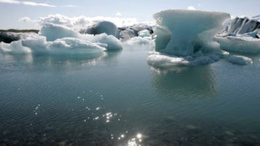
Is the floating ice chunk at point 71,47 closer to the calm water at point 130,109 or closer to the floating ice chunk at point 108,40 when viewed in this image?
the floating ice chunk at point 108,40

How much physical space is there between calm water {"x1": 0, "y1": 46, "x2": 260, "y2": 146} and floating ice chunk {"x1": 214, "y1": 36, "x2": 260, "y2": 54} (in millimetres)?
9237

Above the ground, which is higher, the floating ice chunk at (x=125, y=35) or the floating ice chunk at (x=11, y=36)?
the floating ice chunk at (x=11, y=36)

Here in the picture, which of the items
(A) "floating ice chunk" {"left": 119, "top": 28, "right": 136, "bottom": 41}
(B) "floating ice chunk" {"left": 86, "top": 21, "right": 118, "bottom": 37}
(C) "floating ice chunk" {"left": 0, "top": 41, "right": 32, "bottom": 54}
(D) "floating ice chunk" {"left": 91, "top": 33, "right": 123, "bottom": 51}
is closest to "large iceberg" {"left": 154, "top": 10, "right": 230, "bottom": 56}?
(D) "floating ice chunk" {"left": 91, "top": 33, "right": 123, "bottom": 51}

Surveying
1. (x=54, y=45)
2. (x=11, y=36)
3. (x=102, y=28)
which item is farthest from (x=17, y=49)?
(x=11, y=36)

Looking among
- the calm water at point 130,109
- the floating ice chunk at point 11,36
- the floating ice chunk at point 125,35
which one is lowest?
the floating ice chunk at point 125,35

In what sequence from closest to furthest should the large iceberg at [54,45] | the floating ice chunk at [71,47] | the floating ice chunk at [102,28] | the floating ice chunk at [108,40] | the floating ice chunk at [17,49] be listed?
the floating ice chunk at [71,47] < the large iceberg at [54,45] < the floating ice chunk at [17,49] < the floating ice chunk at [108,40] < the floating ice chunk at [102,28]

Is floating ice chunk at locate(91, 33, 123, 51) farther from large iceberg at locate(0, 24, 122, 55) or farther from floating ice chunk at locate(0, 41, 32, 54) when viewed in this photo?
floating ice chunk at locate(0, 41, 32, 54)

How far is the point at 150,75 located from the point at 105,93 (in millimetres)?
3047

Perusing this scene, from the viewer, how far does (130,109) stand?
5.75 meters

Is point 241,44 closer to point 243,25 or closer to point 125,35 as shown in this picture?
point 243,25

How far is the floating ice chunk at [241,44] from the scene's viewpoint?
1756cm

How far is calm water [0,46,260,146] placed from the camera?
4445 millimetres

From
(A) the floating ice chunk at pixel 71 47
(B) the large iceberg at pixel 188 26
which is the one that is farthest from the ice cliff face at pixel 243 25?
(A) the floating ice chunk at pixel 71 47

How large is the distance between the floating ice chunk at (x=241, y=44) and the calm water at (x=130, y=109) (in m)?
9.24
